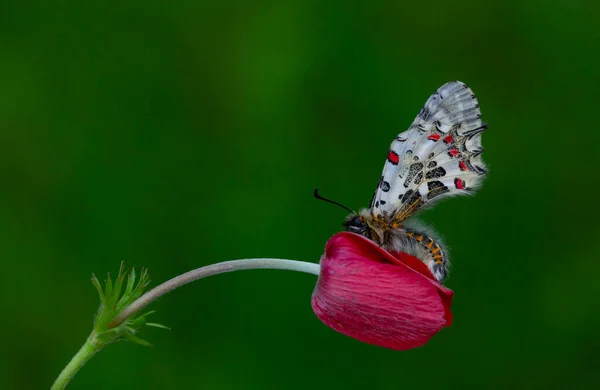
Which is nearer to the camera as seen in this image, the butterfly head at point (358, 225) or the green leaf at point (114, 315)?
the green leaf at point (114, 315)

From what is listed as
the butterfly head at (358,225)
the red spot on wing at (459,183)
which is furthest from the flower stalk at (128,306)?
the red spot on wing at (459,183)

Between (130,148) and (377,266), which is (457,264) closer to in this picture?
(130,148)

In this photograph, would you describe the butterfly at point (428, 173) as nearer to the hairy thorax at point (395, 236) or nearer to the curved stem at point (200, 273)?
the hairy thorax at point (395, 236)

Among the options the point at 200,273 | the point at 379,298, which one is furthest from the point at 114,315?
the point at 379,298

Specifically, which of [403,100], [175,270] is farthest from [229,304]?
[403,100]

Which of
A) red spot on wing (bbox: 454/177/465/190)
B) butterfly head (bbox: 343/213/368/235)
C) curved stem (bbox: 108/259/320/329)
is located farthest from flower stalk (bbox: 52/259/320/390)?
red spot on wing (bbox: 454/177/465/190)

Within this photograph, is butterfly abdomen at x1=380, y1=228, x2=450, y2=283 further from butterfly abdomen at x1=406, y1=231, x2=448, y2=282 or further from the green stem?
the green stem
